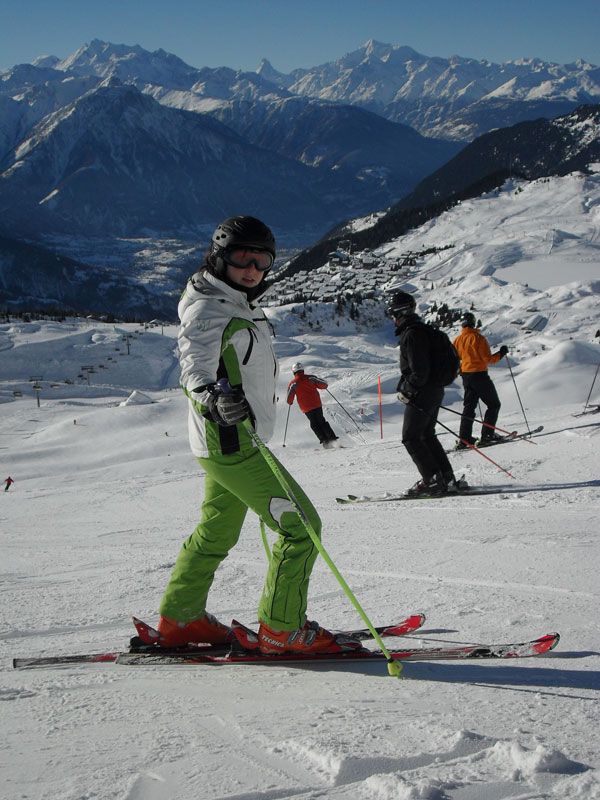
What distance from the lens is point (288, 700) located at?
264 centimetres

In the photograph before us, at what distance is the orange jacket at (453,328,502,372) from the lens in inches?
370

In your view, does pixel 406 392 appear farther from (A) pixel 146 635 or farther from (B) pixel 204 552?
(A) pixel 146 635

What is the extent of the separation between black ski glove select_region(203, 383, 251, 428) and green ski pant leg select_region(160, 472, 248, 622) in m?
0.49

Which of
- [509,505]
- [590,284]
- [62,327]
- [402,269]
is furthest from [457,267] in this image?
[509,505]

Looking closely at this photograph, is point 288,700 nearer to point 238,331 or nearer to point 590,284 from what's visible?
point 238,331

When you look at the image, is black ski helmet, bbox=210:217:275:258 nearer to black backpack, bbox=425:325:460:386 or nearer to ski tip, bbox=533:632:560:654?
ski tip, bbox=533:632:560:654

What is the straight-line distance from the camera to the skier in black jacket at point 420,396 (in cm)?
645

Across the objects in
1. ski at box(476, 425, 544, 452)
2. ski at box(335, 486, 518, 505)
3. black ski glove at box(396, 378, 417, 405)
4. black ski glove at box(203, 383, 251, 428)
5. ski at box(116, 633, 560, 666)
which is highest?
black ski glove at box(203, 383, 251, 428)

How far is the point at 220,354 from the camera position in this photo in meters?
3.05

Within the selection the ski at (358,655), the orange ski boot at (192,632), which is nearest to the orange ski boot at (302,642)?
the ski at (358,655)

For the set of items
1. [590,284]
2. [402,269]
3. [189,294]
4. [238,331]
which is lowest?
[238,331]

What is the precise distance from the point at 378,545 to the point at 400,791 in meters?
3.37

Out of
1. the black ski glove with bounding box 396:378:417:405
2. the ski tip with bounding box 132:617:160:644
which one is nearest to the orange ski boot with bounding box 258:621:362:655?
the ski tip with bounding box 132:617:160:644

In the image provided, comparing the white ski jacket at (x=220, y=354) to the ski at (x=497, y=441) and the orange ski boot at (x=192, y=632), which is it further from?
the ski at (x=497, y=441)
